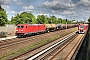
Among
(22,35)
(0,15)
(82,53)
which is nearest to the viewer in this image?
(82,53)

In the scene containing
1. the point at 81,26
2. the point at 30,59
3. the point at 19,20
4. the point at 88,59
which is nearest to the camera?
the point at 88,59

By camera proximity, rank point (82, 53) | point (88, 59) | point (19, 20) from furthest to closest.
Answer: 1. point (19, 20)
2. point (82, 53)
3. point (88, 59)

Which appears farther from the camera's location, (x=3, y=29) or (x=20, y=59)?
(x=3, y=29)

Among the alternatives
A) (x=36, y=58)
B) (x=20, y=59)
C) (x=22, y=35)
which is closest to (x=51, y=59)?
(x=36, y=58)

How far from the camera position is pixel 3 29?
2026 inches

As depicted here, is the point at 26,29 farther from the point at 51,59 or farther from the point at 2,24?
the point at 51,59

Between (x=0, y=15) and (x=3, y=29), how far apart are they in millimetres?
4761

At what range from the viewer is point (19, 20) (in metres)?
84.1

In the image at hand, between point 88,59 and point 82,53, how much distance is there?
31 cm

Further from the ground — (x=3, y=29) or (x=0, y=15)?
(x=0, y=15)

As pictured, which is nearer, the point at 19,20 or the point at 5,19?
the point at 5,19

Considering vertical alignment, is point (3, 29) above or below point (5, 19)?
below

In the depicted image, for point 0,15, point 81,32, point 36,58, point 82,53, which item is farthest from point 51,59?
point 81,32

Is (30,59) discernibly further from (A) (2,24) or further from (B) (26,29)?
(A) (2,24)
